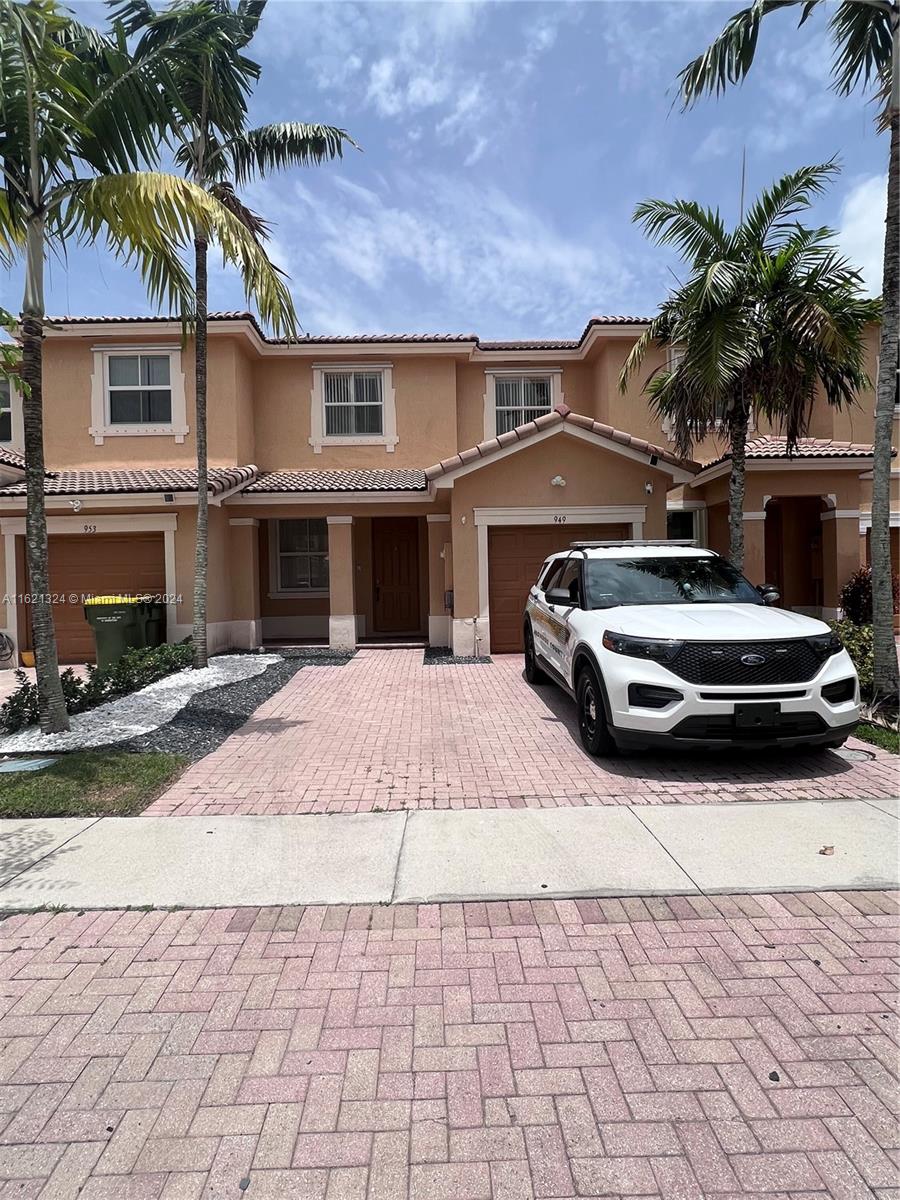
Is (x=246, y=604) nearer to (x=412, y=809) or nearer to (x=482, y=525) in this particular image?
(x=482, y=525)

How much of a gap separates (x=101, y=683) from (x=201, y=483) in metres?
3.59

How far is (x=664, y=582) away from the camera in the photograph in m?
6.96

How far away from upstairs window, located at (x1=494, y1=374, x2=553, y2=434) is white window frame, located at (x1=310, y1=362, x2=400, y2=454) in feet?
8.38

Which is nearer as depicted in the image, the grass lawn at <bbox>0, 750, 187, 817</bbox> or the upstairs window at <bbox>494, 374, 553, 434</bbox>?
the grass lawn at <bbox>0, 750, 187, 817</bbox>

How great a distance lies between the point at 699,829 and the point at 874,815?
1273 mm

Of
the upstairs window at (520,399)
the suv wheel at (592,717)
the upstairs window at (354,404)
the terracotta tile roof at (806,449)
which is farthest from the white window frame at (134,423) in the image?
the suv wheel at (592,717)

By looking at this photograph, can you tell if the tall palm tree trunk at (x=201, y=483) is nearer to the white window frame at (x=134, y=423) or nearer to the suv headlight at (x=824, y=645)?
the white window frame at (x=134, y=423)

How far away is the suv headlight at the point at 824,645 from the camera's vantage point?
5398 millimetres

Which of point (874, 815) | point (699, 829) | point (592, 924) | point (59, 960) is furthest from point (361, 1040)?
point (874, 815)

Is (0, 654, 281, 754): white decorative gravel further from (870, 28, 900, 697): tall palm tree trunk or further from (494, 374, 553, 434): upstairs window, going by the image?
(494, 374, 553, 434): upstairs window

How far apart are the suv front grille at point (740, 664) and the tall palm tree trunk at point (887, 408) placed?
7.95 feet

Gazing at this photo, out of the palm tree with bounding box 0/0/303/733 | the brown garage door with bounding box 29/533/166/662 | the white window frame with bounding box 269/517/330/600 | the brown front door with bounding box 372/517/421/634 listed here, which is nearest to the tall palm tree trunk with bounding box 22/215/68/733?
the palm tree with bounding box 0/0/303/733

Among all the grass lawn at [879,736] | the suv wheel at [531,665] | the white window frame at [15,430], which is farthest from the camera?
the white window frame at [15,430]

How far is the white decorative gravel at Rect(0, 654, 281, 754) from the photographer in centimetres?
655
